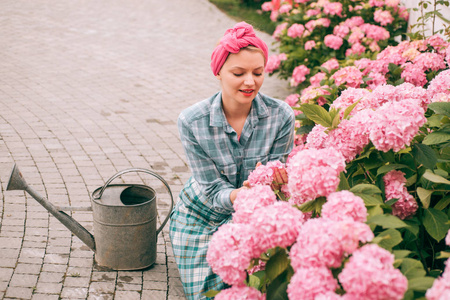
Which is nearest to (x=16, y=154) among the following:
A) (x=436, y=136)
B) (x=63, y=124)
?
(x=63, y=124)

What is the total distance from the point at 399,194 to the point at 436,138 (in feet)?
0.92

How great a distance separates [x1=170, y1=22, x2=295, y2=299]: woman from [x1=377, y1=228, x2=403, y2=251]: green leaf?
4.22ft

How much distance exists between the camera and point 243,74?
2.71 metres

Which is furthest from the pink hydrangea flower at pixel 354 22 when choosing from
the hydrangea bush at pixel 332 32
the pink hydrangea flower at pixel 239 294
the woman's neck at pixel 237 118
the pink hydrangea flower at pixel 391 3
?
the pink hydrangea flower at pixel 239 294

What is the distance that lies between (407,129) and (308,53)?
495 centimetres

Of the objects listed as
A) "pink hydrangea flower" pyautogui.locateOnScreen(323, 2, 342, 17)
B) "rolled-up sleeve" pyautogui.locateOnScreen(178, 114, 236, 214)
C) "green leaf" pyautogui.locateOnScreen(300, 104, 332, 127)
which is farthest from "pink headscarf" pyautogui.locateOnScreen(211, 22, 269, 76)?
"pink hydrangea flower" pyautogui.locateOnScreen(323, 2, 342, 17)

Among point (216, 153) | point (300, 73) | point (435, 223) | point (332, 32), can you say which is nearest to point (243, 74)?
point (216, 153)

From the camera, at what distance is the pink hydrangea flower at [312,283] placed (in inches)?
53.7

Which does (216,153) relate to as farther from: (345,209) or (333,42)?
(333,42)

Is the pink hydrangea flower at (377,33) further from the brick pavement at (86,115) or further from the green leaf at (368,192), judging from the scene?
the green leaf at (368,192)

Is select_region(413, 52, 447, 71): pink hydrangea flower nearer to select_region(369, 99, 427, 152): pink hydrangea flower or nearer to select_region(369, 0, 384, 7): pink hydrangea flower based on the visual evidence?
select_region(369, 99, 427, 152): pink hydrangea flower

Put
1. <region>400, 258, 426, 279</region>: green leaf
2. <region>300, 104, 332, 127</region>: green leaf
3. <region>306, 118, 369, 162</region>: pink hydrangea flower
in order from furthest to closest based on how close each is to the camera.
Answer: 1. <region>300, 104, 332, 127</region>: green leaf
2. <region>306, 118, 369, 162</region>: pink hydrangea flower
3. <region>400, 258, 426, 279</region>: green leaf

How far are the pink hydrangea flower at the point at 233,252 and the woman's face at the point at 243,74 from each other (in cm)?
121

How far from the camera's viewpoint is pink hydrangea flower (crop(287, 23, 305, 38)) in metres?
6.50
